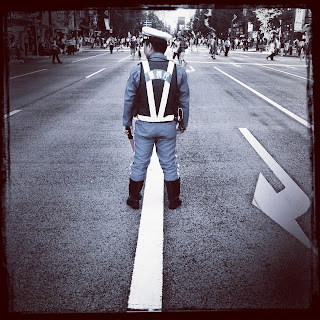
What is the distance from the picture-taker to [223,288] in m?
2.97

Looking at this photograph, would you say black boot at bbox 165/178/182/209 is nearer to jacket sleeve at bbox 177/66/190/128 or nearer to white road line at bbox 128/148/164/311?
white road line at bbox 128/148/164/311

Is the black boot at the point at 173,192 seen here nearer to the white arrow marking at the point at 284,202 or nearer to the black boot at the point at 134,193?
the black boot at the point at 134,193

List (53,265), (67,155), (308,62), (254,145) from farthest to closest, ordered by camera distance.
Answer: (254,145) → (67,155) → (53,265) → (308,62)

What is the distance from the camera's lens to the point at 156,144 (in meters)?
4.33

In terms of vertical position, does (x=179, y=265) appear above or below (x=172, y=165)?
below

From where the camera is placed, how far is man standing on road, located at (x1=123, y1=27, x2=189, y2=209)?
4004 mm

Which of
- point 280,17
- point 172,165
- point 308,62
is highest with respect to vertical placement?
point 280,17

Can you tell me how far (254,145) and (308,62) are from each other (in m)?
5.35

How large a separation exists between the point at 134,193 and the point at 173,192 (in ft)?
1.42

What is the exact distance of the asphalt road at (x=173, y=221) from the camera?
115 inches

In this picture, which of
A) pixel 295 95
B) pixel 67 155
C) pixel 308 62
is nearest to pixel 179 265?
pixel 308 62

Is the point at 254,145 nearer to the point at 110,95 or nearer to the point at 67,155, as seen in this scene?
the point at 67,155

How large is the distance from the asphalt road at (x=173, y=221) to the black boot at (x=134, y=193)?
93 millimetres

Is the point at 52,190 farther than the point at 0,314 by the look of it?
Yes
